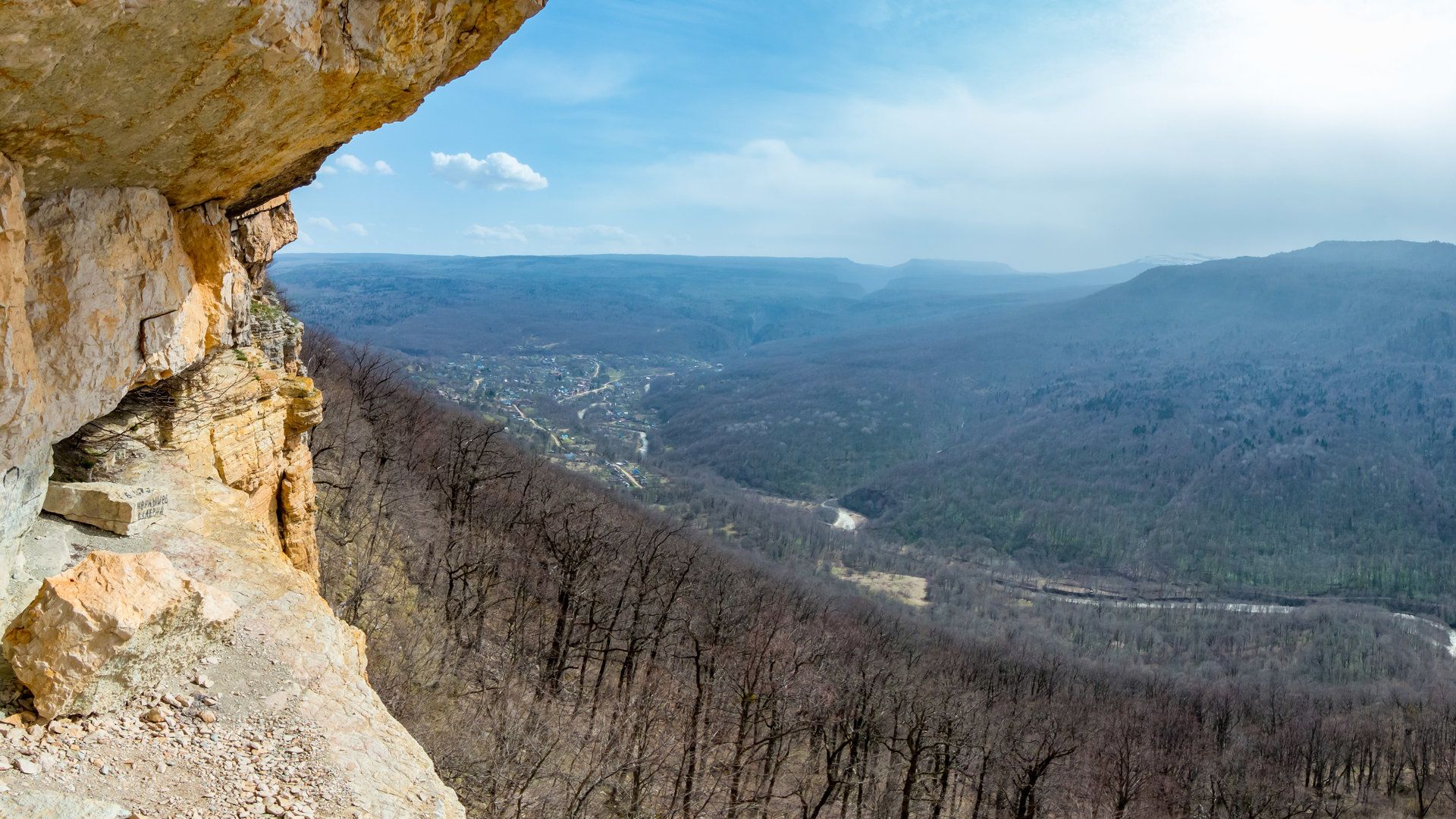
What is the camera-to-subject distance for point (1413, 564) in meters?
122

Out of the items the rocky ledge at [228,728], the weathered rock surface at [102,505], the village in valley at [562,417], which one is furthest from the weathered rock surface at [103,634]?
the village in valley at [562,417]

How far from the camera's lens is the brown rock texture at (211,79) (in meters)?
6.16

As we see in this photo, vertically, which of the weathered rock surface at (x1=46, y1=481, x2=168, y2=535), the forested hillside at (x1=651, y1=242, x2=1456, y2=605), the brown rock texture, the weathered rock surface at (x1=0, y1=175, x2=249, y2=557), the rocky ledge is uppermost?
the brown rock texture

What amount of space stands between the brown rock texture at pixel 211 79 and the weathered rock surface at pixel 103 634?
387cm

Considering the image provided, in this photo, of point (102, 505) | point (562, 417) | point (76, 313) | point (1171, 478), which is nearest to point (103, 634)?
point (102, 505)

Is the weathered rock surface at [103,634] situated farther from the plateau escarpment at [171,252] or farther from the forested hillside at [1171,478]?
the forested hillside at [1171,478]

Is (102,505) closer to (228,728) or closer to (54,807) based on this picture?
(228,728)

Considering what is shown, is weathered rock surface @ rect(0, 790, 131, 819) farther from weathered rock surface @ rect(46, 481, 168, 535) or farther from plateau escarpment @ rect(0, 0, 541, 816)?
weathered rock surface @ rect(46, 481, 168, 535)

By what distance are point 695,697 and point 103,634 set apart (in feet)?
110

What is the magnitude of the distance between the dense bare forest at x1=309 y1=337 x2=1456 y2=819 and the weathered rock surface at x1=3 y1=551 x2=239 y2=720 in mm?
14585

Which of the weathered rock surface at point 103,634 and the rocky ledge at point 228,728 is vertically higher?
the weathered rock surface at point 103,634

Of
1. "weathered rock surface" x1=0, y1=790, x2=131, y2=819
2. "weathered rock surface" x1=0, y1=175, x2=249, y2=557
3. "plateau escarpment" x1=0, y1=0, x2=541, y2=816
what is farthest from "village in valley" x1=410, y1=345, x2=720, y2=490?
"weathered rock surface" x1=0, y1=790, x2=131, y2=819

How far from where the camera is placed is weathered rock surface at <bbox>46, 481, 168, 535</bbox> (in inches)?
358

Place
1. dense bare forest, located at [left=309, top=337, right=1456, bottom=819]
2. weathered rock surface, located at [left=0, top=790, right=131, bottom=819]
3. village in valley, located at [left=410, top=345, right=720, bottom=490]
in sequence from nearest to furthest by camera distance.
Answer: weathered rock surface, located at [left=0, top=790, right=131, bottom=819] < dense bare forest, located at [left=309, top=337, right=1456, bottom=819] < village in valley, located at [left=410, top=345, right=720, bottom=490]
